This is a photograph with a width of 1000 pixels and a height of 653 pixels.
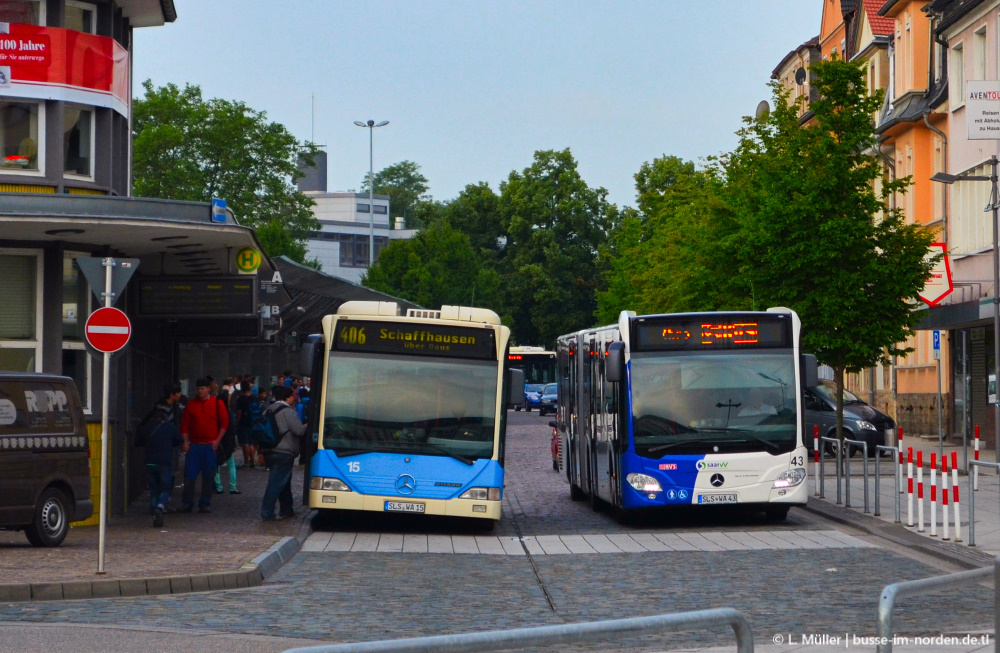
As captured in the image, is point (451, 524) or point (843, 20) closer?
point (451, 524)

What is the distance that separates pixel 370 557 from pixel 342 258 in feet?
392

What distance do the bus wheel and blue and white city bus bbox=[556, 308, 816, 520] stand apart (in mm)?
247

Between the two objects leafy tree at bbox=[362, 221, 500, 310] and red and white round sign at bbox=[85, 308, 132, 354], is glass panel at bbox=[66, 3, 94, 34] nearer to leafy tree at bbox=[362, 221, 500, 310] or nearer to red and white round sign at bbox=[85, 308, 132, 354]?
red and white round sign at bbox=[85, 308, 132, 354]

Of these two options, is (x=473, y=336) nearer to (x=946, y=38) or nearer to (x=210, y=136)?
(x=946, y=38)

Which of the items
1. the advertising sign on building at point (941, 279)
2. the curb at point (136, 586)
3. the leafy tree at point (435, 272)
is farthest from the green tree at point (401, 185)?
the curb at point (136, 586)

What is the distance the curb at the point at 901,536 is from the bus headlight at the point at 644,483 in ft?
8.24

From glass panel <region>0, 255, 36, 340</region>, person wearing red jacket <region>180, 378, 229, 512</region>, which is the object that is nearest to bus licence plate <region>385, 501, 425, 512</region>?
person wearing red jacket <region>180, 378, 229, 512</region>

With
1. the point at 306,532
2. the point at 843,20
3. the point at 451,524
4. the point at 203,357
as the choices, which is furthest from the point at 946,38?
the point at 306,532

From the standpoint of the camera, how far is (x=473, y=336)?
20172 millimetres

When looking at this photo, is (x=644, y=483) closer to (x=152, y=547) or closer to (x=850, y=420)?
(x=152, y=547)

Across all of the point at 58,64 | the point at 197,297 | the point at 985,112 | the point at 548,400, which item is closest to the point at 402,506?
the point at 197,297

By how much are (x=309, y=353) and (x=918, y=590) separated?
Answer: 14.6 metres

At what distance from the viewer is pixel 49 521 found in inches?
683

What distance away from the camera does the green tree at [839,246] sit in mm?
28469
